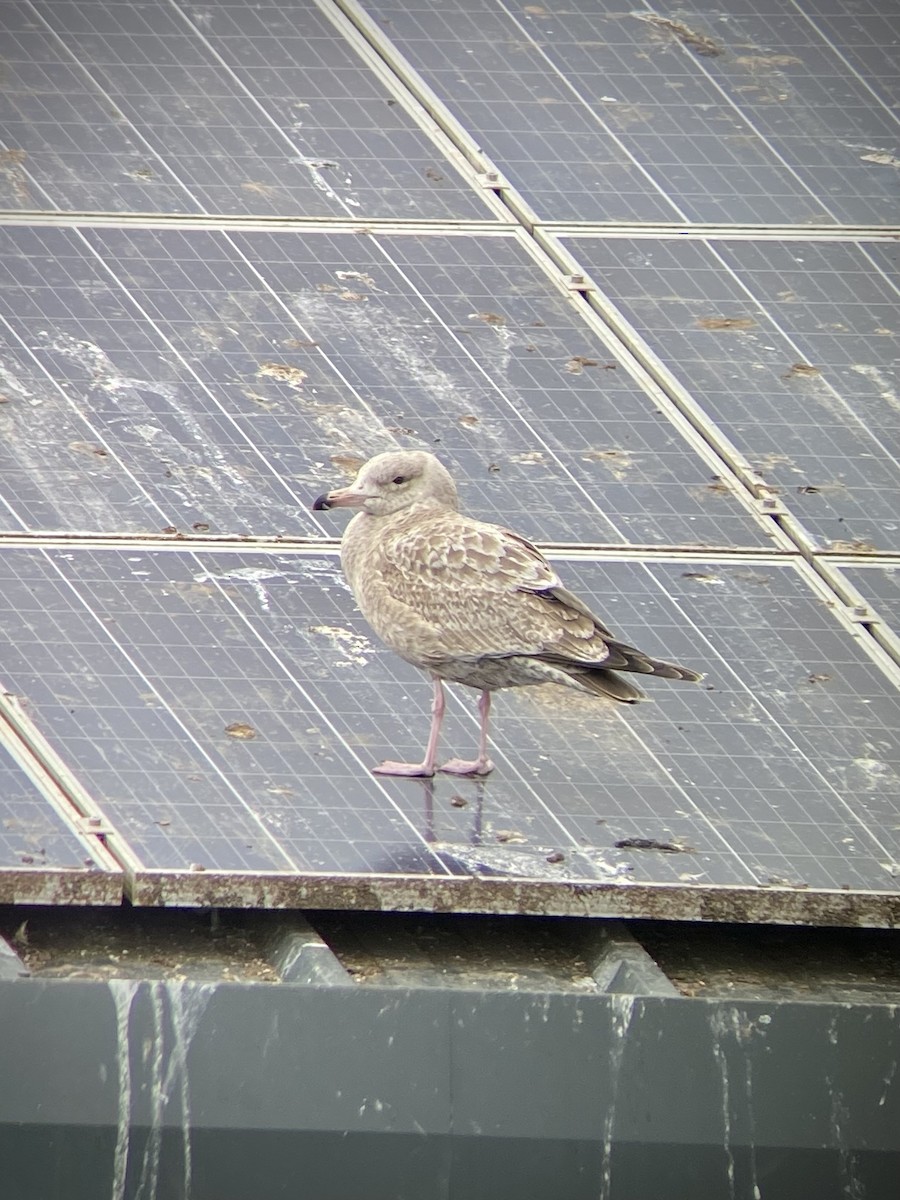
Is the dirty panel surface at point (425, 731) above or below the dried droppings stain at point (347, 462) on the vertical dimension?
below

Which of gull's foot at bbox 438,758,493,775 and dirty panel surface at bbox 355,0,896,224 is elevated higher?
dirty panel surface at bbox 355,0,896,224

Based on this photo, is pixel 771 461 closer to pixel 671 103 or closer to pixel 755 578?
pixel 755 578

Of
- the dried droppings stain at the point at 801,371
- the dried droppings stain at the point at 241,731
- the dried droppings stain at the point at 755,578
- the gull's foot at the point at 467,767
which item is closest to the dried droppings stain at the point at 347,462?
the dried droppings stain at the point at 755,578

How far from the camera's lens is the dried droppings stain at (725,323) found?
938 cm

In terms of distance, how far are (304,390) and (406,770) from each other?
253cm

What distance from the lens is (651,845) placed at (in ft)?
21.0

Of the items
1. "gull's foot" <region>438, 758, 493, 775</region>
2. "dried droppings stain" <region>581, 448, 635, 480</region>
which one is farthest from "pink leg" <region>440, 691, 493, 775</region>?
"dried droppings stain" <region>581, 448, 635, 480</region>

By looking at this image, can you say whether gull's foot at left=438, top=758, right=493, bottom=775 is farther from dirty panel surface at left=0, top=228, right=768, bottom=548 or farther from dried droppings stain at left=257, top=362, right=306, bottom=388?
dried droppings stain at left=257, top=362, right=306, bottom=388

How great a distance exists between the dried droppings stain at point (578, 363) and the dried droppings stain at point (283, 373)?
1.14 m

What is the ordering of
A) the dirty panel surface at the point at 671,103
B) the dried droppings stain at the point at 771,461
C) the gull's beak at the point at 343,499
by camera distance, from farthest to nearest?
the dirty panel surface at the point at 671,103
the dried droppings stain at the point at 771,461
the gull's beak at the point at 343,499

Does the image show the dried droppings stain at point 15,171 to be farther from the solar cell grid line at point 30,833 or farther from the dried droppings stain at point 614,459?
the solar cell grid line at point 30,833

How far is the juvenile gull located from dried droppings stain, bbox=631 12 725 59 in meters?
4.93

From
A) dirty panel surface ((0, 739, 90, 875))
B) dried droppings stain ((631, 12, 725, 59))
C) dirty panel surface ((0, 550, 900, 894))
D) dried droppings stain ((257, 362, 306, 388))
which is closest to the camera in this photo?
dirty panel surface ((0, 739, 90, 875))

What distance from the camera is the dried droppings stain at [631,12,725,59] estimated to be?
438 inches
